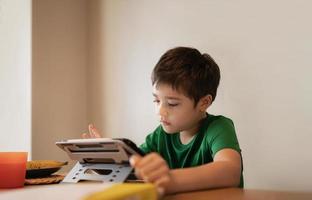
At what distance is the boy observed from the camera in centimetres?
87

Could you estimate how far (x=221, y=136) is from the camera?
91 cm

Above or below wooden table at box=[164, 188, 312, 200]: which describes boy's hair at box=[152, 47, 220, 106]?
above

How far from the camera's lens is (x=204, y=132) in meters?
1.03

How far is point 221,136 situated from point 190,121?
14 cm

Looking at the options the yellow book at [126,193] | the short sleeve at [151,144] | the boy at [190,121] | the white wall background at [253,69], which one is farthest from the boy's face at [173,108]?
the yellow book at [126,193]

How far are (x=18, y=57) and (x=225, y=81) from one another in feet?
3.25

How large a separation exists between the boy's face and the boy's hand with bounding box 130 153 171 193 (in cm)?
44

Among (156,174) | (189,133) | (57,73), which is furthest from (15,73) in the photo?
(156,174)

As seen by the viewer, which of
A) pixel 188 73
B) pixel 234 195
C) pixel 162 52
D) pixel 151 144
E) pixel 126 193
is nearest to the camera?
pixel 126 193

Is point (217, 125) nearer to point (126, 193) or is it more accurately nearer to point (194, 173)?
point (194, 173)

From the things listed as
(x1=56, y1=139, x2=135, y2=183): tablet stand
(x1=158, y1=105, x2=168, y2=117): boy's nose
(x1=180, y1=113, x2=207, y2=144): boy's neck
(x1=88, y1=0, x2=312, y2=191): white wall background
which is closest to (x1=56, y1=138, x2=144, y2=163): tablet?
(x1=56, y1=139, x2=135, y2=183): tablet stand

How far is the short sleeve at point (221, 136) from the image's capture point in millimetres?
875

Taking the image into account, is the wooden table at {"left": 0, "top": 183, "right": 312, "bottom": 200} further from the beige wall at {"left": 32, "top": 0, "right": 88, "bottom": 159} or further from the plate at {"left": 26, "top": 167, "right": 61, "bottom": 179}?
the beige wall at {"left": 32, "top": 0, "right": 88, "bottom": 159}

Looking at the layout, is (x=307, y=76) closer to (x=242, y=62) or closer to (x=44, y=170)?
(x=242, y=62)
